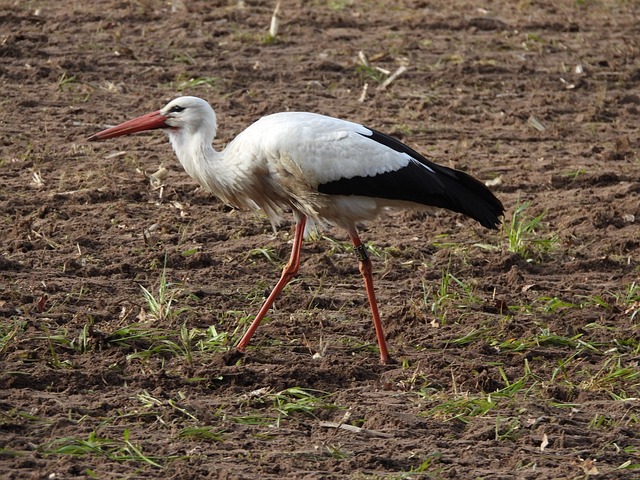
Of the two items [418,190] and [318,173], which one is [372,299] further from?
[318,173]

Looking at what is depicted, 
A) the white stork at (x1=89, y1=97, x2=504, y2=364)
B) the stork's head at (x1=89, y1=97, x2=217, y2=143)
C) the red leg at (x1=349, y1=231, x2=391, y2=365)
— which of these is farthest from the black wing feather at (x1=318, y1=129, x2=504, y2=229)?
the stork's head at (x1=89, y1=97, x2=217, y2=143)

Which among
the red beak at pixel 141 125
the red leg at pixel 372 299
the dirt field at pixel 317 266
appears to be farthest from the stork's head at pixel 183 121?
the red leg at pixel 372 299

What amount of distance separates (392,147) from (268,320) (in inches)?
50.6

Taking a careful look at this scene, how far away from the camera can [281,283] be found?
672 cm

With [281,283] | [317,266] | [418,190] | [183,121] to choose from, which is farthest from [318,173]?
[317,266]

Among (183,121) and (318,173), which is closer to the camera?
(318,173)

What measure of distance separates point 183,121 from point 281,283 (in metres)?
1.17

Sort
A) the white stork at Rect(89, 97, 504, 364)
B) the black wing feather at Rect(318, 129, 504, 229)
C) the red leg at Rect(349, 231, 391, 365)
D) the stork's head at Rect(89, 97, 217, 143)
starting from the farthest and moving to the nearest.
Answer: the stork's head at Rect(89, 97, 217, 143)
the black wing feather at Rect(318, 129, 504, 229)
the white stork at Rect(89, 97, 504, 364)
the red leg at Rect(349, 231, 391, 365)

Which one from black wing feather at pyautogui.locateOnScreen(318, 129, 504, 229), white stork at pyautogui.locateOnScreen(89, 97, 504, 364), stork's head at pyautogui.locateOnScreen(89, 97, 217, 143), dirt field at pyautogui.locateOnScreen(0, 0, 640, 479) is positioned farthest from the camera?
stork's head at pyautogui.locateOnScreen(89, 97, 217, 143)

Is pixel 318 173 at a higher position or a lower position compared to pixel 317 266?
higher

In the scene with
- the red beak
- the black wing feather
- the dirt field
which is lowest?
the dirt field

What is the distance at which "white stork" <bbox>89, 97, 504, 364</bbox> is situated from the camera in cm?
650

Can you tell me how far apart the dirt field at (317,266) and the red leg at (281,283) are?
91 mm

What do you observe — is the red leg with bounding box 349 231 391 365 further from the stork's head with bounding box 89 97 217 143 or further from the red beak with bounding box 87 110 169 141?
the red beak with bounding box 87 110 169 141
